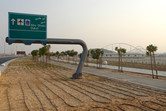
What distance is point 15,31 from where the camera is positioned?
523 inches

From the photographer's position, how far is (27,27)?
1377cm

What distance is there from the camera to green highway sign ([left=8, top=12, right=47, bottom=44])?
13.3m

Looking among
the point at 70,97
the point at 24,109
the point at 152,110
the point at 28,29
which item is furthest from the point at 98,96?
the point at 28,29

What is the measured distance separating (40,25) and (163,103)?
11.0m

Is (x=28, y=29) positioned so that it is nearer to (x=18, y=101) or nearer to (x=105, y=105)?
(x=18, y=101)

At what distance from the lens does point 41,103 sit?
7.19m

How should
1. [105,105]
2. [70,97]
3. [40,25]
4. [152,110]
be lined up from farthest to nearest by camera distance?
1. [40,25]
2. [70,97]
3. [105,105]
4. [152,110]

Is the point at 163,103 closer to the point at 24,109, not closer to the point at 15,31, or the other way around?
the point at 24,109

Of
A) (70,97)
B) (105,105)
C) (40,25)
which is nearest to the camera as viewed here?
(105,105)

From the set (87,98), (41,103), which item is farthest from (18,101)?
(87,98)

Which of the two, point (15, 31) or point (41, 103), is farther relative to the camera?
point (15, 31)

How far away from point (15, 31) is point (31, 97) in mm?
6953

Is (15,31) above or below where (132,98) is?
above

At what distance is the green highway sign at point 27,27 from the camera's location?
13297 millimetres
